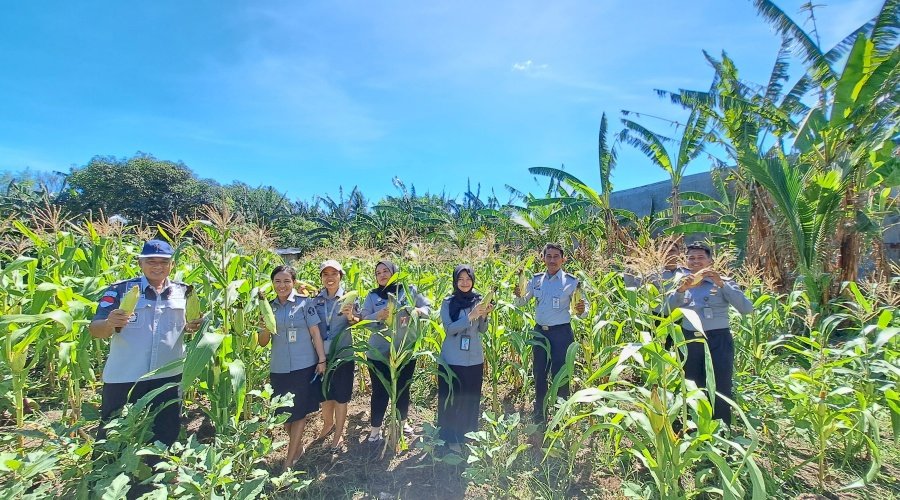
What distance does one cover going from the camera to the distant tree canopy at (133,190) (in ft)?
78.3

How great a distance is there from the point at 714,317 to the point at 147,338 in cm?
380

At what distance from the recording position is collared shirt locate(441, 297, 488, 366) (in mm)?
3068

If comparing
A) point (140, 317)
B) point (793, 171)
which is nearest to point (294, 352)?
point (140, 317)

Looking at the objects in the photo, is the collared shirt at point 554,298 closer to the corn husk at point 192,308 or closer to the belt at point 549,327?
the belt at point 549,327

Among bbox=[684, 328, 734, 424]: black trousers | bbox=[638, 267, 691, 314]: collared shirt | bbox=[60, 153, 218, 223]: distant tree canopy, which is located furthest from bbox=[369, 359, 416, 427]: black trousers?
bbox=[60, 153, 218, 223]: distant tree canopy

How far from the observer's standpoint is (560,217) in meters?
10.4

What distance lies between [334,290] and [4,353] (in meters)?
1.88

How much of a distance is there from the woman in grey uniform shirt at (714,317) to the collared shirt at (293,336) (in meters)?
2.70

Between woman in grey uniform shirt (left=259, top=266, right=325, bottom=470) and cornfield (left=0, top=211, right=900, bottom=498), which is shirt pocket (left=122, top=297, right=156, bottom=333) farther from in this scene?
woman in grey uniform shirt (left=259, top=266, right=325, bottom=470)

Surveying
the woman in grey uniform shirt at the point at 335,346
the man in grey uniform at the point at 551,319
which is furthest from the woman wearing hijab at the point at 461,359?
the woman in grey uniform shirt at the point at 335,346

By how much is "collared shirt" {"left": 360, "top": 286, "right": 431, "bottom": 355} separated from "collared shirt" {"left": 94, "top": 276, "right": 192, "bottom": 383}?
1.19 meters

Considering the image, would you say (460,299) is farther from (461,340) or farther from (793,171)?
(793,171)

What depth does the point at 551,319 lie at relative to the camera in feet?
11.7

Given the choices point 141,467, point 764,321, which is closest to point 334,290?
point 141,467
